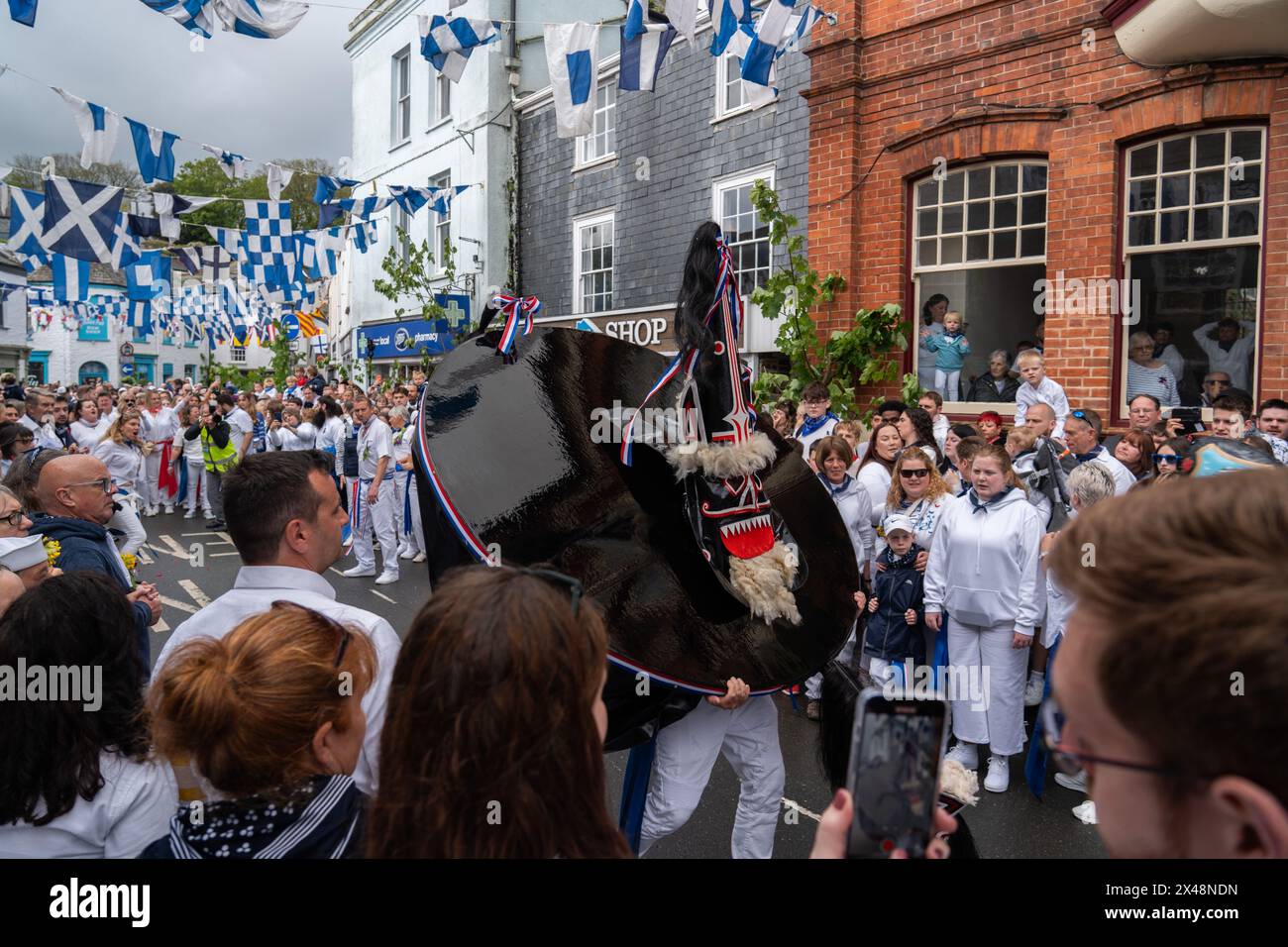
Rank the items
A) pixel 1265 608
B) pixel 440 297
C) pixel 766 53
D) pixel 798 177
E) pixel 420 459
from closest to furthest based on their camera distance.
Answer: pixel 1265 608 < pixel 420 459 < pixel 766 53 < pixel 798 177 < pixel 440 297

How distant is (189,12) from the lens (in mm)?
7035

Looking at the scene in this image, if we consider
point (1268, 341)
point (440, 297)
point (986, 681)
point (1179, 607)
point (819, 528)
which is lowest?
point (986, 681)

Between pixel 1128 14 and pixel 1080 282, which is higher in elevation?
pixel 1128 14

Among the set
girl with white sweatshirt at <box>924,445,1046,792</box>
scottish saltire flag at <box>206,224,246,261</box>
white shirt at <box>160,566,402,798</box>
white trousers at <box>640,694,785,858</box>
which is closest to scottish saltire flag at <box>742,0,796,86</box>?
girl with white sweatshirt at <box>924,445,1046,792</box>

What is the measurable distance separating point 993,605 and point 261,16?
7.22 metres

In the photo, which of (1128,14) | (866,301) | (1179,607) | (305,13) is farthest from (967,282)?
(1179,607)

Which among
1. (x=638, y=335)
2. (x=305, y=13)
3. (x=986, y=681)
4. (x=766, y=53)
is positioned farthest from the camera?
(x=638, y=335)

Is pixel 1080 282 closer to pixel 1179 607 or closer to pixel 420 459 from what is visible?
pixel 420 459

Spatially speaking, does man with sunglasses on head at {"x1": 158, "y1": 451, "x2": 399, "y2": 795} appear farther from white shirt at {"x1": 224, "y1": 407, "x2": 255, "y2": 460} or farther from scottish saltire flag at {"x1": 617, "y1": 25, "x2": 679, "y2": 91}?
white shirt at {"x1": 224, "y1": 407, "x2": 255, "y2": 460}

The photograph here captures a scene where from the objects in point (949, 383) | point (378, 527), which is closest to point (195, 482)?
point (378, 527)

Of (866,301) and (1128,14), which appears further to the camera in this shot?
(866,301)

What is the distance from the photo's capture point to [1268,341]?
756 centimetres

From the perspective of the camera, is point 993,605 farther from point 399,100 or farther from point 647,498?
point 399,100

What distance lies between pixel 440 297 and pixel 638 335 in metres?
5.95
